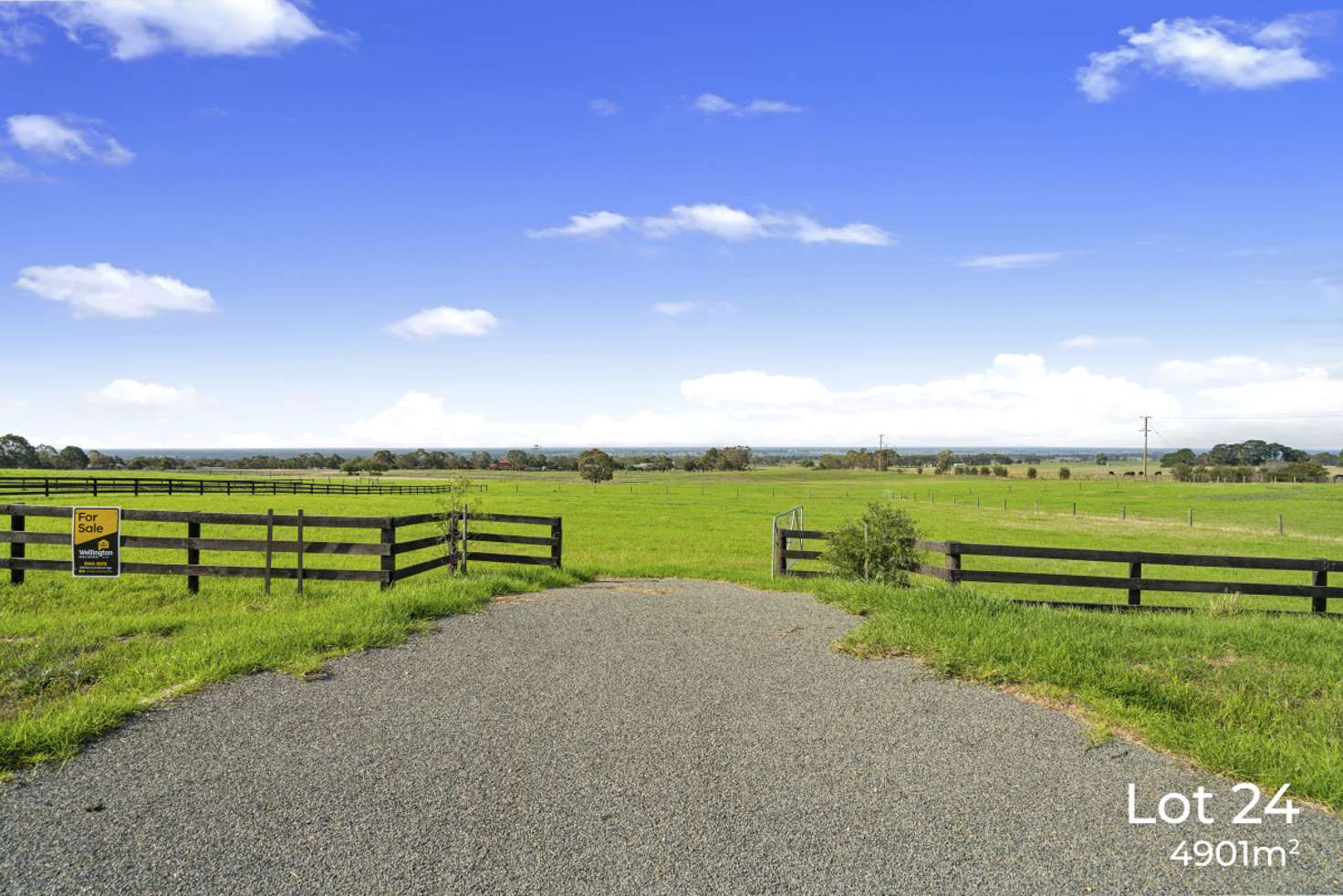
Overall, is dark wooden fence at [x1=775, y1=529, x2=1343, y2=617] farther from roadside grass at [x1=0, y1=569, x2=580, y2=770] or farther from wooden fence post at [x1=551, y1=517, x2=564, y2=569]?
roadside grass at [x1=0, y1=569, x2=580, y2=770]

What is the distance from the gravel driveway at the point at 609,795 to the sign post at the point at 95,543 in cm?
647

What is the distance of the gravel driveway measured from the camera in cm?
436

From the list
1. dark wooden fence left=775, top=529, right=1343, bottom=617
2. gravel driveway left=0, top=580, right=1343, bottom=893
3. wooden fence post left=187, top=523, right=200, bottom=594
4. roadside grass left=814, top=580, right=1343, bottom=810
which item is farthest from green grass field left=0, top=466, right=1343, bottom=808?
dark wooden fence left=775, top=529, right=1343, bottom=617

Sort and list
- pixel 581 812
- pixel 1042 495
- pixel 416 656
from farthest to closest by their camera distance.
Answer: pixel 1042 495 → pixel 416 656 → pixel 581 812

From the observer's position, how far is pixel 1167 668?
26.9ft

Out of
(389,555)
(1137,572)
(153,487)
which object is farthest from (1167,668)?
(153,487)

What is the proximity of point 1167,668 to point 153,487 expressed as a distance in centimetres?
7257

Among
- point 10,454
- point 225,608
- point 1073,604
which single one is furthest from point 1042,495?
point 10,454

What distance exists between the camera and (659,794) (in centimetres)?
527

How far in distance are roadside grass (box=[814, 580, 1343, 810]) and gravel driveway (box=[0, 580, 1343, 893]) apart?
1.50 ft

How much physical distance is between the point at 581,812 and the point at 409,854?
1.09m

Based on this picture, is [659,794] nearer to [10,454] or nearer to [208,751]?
[208,751]

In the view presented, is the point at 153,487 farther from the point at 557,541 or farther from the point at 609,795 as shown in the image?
the point at 609,795

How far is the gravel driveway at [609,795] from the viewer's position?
4363 mm
